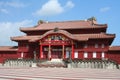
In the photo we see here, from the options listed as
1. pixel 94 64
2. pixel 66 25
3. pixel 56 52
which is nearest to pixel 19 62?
pixel 56 52

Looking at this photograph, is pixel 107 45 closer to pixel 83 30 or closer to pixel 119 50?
pixel 119 50

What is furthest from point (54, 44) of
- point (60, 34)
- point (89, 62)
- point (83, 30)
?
Answer: point (89, 62)

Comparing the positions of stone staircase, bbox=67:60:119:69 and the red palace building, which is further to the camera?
the red palace building

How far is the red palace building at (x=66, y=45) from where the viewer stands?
143 ft

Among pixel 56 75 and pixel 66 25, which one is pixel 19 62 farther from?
pixel 56 75

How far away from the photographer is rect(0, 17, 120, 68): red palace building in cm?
4347

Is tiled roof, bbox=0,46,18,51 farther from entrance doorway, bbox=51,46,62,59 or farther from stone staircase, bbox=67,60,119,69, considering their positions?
stone staircase, bbox=67,60,119,69

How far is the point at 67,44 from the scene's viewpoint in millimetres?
44250

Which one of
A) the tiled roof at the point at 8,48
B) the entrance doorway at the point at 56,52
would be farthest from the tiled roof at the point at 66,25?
the entrance doorway at the point at 56,52

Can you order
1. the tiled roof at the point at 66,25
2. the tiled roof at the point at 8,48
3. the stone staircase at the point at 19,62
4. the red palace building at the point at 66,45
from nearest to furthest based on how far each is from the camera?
the stone staircase at the point at 19,62 < the red palace building at the point at 66,45 < the tiled roof at the point at 66,25 < the tiled roof at the point at 8,48

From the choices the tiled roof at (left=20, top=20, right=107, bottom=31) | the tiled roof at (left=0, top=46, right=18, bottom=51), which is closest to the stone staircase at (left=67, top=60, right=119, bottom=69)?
the tiled roof at (left=20, top=20, right=107, bottom=31)

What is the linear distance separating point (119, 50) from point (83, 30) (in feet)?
26.2

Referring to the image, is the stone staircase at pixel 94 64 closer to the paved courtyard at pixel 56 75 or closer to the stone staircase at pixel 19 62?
the stone staircase at pixel 19 62

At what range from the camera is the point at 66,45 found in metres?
44.9
